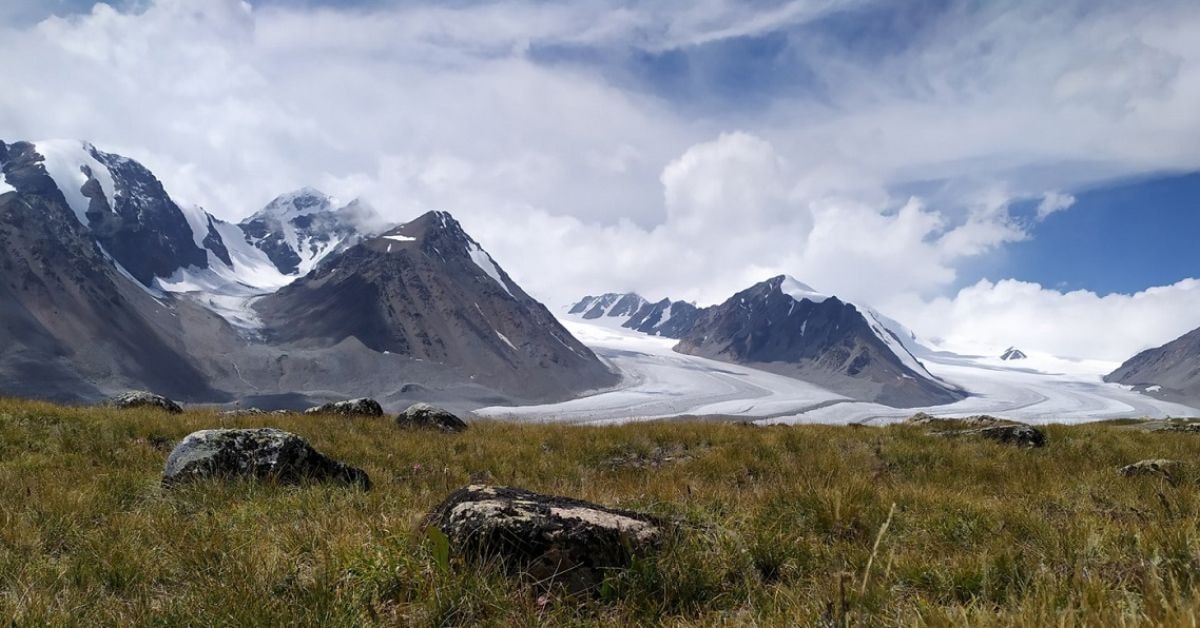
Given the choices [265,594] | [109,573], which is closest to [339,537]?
[265,594]

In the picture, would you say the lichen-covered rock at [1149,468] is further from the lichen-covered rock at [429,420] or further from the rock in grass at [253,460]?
the lichen-covered rock at [429,420]

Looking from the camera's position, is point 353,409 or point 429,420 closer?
point 429,420

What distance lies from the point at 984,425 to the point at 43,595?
19418 millimetres

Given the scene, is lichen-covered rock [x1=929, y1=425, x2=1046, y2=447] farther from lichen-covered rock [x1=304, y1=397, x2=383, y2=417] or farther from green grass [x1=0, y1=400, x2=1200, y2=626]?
lichen-covered rock [x1=304, y1=397, x2=383, y2=417]

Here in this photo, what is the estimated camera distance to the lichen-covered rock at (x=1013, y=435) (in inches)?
571

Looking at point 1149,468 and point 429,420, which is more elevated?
point 1149,468

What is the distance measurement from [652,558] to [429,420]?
14.7 meters

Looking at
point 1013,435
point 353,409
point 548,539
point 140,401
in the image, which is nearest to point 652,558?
point 548,539

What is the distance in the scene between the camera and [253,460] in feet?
27.8

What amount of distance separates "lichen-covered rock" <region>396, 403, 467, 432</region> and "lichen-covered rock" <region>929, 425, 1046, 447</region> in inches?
503

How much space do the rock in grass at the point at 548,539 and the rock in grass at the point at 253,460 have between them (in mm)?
3998

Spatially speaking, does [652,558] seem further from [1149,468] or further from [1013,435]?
[1013,435]

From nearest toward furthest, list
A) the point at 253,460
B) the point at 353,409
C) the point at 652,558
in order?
the point at 652,558
the point at 253,460
the point at 353,409

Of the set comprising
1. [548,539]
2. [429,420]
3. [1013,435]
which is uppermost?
[1013,435]
